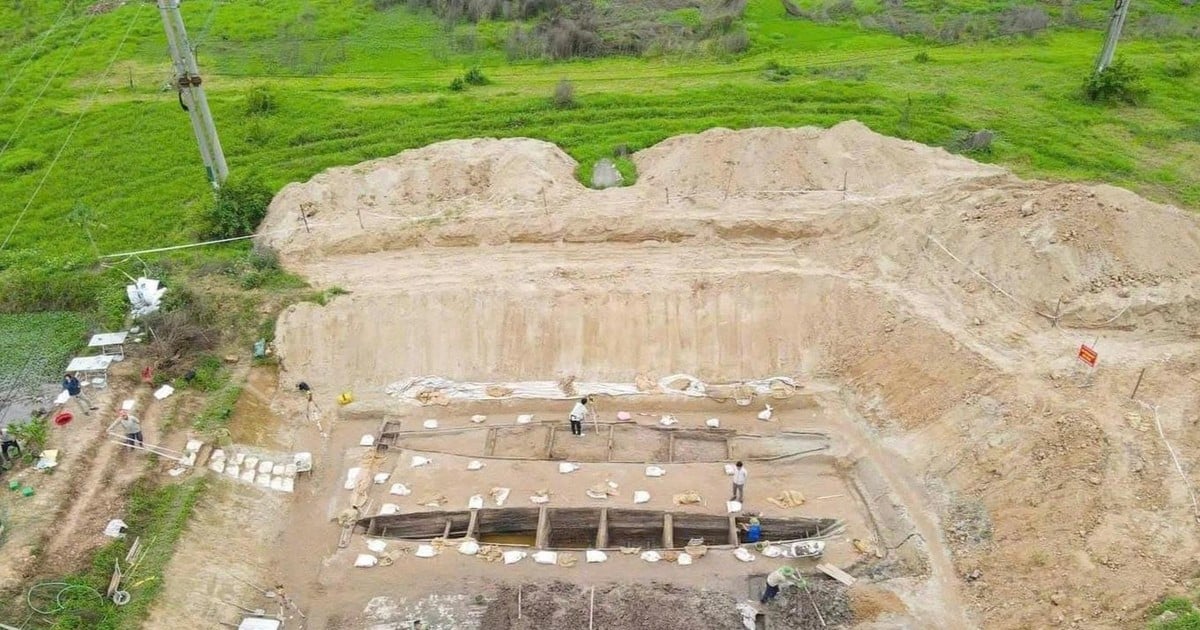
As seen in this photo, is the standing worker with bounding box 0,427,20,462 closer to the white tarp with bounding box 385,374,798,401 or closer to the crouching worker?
the white tarp with bounding box 385,374,798,401

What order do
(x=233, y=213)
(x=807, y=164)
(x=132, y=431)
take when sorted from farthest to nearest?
1. (x=807, y=164)
2. (x=233, y=213)
3. (x=132, y=431)

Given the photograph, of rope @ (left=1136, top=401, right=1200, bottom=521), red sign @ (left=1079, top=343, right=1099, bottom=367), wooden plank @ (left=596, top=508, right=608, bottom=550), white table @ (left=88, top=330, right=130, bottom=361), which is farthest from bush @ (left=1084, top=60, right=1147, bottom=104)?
white table @ (left=88, top=330, right=130, bottom=361)

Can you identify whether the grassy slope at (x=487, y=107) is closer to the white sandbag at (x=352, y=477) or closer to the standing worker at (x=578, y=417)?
the white sandbag at (x=352, y=477)

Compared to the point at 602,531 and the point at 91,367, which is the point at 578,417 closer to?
the point at 602,531

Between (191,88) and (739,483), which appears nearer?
(739,483)

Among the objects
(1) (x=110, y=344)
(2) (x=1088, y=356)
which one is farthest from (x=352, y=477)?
(2) (x=1088, y=356)
